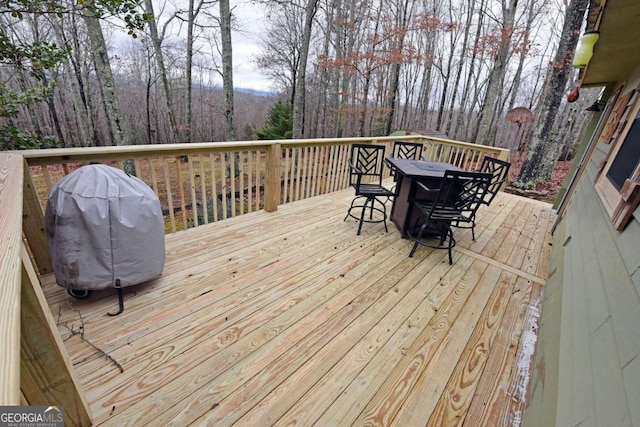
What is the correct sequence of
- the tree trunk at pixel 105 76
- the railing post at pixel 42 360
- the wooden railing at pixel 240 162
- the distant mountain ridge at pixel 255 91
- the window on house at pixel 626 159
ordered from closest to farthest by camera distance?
the railing post at pixel 42 360 → the window on house at pixel 626 159 → the wooden railing at pixel 240 162 → the tree trunk at pixel 105 76 → the distant mountain ridge at pixel 255 91

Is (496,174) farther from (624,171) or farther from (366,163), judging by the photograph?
(366,163)

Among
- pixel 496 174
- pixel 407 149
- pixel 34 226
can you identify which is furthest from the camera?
pixel 407 149

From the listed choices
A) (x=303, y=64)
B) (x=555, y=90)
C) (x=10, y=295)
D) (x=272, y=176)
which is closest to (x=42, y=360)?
(x=10, y=295)

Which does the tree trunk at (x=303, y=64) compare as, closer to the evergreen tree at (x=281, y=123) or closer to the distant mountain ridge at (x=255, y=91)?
the evergreen tree at (x=281, y=123)

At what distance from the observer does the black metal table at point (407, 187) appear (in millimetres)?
2959

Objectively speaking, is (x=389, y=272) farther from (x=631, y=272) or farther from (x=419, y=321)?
(x=631, y=272)

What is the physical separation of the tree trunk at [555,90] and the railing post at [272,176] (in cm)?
602

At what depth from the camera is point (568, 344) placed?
1219 mm

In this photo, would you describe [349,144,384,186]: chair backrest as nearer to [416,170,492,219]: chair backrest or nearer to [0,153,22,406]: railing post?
[416,170,492,219]: chair backrest

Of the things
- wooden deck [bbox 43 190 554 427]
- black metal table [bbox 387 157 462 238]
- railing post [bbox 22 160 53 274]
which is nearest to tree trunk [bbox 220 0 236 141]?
wooden deck [bbox 43 190 554 427]

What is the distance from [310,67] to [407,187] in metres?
14.0

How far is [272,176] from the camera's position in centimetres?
347

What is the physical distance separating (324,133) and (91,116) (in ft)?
35.0

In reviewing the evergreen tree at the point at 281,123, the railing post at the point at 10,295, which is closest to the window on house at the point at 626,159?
the railing post at the point at 10,295
